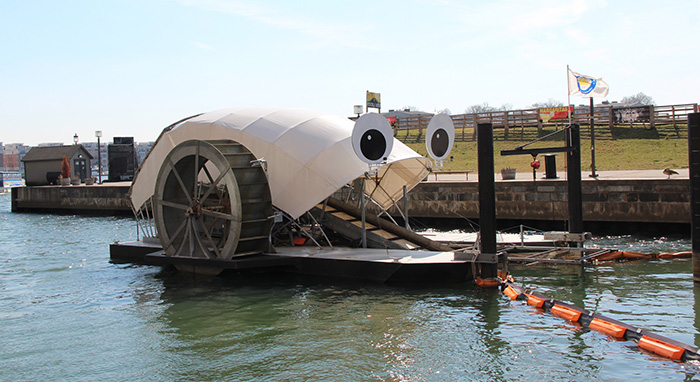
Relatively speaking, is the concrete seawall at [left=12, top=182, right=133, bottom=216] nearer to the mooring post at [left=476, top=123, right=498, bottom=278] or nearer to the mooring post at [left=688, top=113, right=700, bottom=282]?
the mooring post at [left=476, top=123, right=498, bottom=278]

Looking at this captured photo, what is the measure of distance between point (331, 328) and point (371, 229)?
21.3 ft

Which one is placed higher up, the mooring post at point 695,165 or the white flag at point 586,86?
the white flag at point 586,86

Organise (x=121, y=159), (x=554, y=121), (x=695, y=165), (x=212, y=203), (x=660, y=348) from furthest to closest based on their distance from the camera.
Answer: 1. (x=121, y=159)
2. (x=554, y=121)
3. (x=212, y=203)
4. (x=695, y=165)
5. (x=660, y=348)

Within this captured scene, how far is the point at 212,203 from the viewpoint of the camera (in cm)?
1978

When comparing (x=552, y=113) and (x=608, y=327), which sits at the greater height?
(x=552, y=113)

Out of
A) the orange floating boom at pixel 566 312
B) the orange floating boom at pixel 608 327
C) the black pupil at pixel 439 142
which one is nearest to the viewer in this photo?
the orange floating boom at pixel 608 327

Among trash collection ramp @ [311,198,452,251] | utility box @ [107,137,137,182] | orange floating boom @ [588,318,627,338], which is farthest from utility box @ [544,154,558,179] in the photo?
utility box @ [107,137,137,182]

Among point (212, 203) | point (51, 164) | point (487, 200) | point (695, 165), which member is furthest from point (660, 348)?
point (51, 164)

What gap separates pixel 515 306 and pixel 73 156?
51.5m

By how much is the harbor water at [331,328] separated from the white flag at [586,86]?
18.7 ft

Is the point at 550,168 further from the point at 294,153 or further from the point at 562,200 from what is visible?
the point at 294,153

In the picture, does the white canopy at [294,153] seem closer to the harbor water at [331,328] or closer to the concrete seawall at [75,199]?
the harbor water at [331,328]

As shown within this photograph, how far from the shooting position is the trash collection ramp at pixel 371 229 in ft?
60.3

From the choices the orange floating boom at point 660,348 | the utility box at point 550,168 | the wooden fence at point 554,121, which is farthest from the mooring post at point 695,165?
the wooden fence at point 554,121
